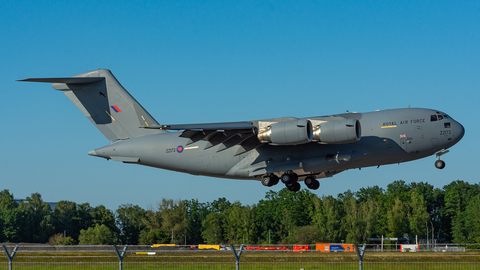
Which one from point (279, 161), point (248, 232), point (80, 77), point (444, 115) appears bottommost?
point (248, 232)

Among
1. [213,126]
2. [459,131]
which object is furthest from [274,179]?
[459,131]

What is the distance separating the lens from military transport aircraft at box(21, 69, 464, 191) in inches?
816

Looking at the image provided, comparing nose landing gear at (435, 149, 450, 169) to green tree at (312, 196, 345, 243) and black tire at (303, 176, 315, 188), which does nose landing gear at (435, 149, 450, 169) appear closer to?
black tire at (303, 176, 315, 188)

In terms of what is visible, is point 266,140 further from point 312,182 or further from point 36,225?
point 36,225

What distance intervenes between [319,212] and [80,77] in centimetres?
3883

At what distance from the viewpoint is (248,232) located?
60.8 metres

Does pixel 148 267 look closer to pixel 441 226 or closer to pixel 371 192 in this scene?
pixel 441 226

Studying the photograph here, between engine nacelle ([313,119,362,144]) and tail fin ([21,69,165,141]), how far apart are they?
9372 mm

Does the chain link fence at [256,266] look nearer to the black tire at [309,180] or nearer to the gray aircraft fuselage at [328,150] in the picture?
the gray aircraft fuselage at [328,150]

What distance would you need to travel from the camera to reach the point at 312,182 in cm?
2459

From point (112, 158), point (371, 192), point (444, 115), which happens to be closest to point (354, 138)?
point (444, 115)

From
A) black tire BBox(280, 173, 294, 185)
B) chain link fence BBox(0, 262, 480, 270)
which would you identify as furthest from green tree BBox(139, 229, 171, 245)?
chain link fence BBox(0, 262, 480, 270)

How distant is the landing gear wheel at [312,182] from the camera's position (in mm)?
24594

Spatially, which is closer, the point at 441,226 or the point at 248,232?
the point at 248,232
